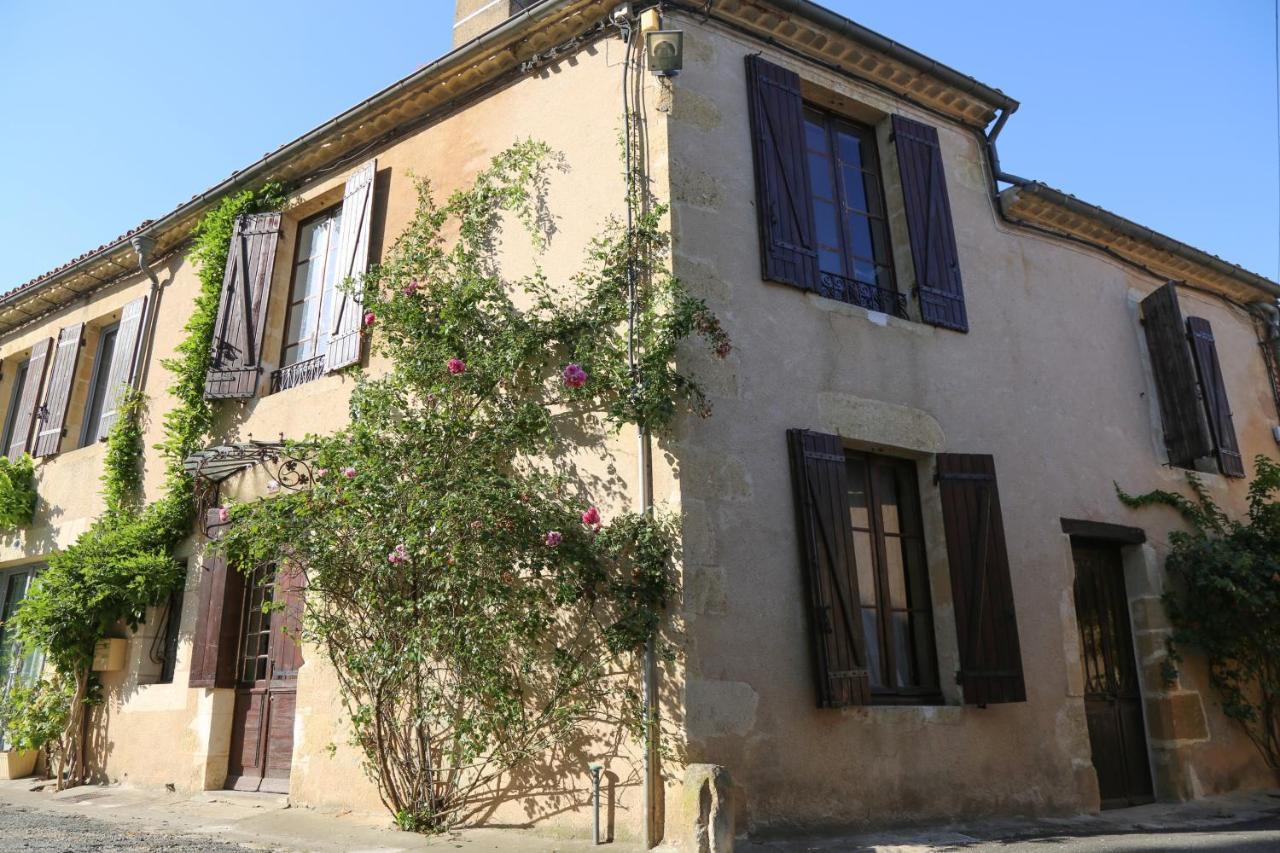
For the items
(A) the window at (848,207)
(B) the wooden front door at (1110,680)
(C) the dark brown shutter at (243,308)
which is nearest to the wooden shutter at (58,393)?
(C) the dark brown shutter at (243,308)

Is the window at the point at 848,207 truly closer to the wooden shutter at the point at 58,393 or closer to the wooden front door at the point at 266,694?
the wooden front door at the point at 266,694

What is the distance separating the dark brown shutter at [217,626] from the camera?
708 centimetres

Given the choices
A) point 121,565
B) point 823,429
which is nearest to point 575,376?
point 823,429

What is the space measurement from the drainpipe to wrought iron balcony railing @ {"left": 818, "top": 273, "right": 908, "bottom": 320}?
6237mm

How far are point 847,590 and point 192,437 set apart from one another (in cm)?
547

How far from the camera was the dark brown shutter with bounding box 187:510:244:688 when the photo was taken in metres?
7.08

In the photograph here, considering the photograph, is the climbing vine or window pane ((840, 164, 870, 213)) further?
the climbing vine

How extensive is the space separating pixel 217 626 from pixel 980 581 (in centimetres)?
538

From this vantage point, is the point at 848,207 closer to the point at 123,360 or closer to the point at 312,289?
the point at 312,289

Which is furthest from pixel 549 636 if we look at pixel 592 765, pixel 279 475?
pixel 279 475

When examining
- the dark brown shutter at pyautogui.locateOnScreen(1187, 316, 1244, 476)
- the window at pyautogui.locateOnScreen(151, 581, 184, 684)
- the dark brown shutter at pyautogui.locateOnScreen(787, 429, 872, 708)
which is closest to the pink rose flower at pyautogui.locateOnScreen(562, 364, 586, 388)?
the dark brown shutter at pyautogui.locateOnScreen(787, 429, 872, 708)

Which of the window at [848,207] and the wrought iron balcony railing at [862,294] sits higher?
the window at [848,207]

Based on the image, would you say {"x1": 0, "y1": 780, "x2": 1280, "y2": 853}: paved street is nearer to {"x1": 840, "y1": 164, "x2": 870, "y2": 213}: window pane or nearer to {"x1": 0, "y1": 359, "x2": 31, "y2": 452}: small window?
{"x1": 840, "y1": 164, "x2": 870, "y2": 213}: window pane

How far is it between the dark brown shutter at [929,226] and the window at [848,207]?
0.72 ft
